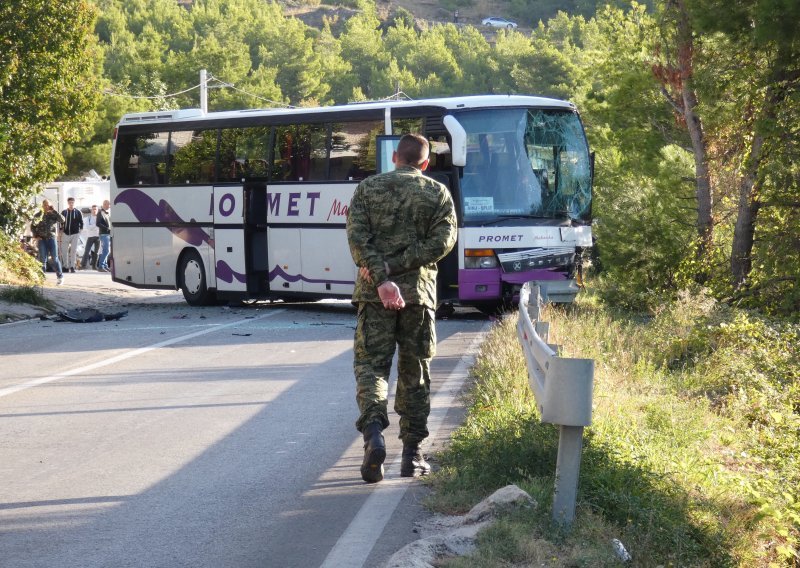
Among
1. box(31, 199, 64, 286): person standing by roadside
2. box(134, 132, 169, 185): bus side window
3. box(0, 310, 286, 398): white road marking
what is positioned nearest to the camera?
box(0, 310, 286, 398): white road marking

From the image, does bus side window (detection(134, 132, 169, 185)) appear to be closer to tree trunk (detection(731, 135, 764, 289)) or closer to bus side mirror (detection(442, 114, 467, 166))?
bus side mirror (detection(442, 114, 467, 166))

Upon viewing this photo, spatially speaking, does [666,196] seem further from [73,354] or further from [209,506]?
[209,506]

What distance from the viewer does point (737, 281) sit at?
16.7 meters

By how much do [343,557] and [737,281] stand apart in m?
12.4

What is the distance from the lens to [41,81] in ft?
72.8

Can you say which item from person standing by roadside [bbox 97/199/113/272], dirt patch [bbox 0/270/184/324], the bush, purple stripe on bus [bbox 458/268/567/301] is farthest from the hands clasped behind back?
person standing by roadside [bbox 97/199/113/272]

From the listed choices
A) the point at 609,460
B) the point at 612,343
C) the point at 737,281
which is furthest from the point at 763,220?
the point at 609,460

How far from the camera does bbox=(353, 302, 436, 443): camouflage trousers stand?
695 centimetres

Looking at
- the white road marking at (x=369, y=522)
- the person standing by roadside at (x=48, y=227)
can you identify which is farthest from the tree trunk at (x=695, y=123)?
the person standing by roadside at (x=48, y=227)

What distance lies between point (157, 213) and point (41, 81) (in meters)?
3.32

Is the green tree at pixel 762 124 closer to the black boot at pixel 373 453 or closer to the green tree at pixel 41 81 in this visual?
the black boot at pixel 373 453

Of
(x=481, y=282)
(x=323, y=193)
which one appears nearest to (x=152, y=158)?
(x=323, y=193)

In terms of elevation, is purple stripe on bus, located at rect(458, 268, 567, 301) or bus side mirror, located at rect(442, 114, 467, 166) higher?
bus side mirror, located at rect(442, 114, 467, 166)

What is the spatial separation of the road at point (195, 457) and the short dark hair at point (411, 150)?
193 centimetres
